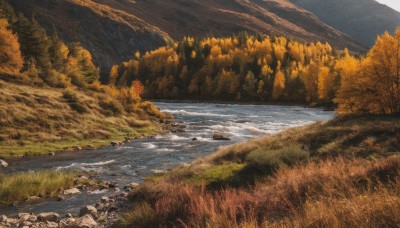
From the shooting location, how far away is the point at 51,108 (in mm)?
45875

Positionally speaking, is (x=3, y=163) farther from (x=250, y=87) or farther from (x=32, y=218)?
(x=250, y=87)

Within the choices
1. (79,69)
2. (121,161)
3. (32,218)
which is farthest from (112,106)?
(32,218)

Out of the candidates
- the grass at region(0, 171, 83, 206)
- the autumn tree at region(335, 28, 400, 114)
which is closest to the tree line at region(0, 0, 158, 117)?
the grass at region(0, 171, 83, 206)

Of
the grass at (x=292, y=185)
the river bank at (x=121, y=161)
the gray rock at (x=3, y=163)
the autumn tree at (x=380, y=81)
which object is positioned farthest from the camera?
the autumn tree at (x=380, y=81)

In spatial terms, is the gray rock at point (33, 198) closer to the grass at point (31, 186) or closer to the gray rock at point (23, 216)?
the grass at point (31, 186)

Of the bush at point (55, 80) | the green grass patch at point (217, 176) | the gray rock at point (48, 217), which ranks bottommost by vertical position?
the gray rock at point (48, 217)

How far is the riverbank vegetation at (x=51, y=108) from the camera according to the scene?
3847cm

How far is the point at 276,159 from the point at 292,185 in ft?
27.6

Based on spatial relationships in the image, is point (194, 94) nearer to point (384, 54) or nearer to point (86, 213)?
point (384, 54)

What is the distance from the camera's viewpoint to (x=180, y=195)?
13.3 metres

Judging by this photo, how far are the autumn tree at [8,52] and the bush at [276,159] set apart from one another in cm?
4626

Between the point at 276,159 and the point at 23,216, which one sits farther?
the point at 276,159

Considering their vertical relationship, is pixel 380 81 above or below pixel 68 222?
above

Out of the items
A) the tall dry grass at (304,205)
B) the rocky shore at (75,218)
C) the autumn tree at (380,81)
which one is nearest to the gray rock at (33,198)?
the rocky shore at (75,218)
